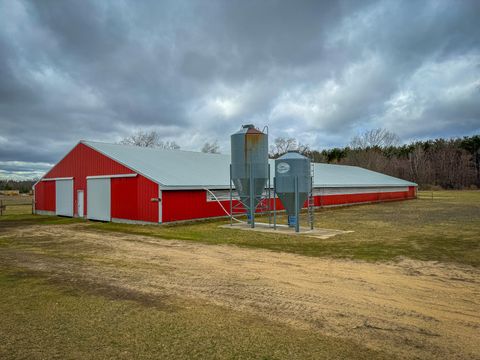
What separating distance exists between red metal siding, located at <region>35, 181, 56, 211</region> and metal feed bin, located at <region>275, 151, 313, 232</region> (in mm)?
19271

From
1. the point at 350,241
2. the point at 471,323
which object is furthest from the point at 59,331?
the point at 350,241

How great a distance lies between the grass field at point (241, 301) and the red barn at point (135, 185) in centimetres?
759

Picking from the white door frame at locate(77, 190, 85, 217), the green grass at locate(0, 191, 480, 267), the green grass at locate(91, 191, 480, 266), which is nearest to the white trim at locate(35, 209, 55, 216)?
the white door frame at locate(77, 190, 85, 217)

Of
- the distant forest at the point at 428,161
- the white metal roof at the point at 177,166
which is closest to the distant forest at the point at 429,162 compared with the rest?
the distant forest at the point at 428,161

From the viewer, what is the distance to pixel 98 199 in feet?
79.3

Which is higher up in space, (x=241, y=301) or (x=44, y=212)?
(x=44, y=212)

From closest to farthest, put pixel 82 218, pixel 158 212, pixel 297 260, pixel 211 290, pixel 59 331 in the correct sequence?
1. pixel 59 331
2. pixel 211 290
3. pixel 297 260
4. pixel 158 212
5. pixel 82 218

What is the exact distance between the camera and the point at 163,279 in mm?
8641

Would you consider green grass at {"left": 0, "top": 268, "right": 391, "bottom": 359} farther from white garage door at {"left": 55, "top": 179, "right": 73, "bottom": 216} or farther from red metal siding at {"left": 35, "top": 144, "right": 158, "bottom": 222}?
white garage door at {"left": 55, "top": 179, "right": 73, "bottom": 216}

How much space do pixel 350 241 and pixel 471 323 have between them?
27.9ft

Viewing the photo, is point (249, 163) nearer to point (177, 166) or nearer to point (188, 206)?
point (188, 206)

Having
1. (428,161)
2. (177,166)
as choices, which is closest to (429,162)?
(428,161)

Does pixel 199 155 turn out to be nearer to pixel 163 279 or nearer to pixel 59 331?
pixel 163 279

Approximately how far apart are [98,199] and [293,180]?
13291mm
